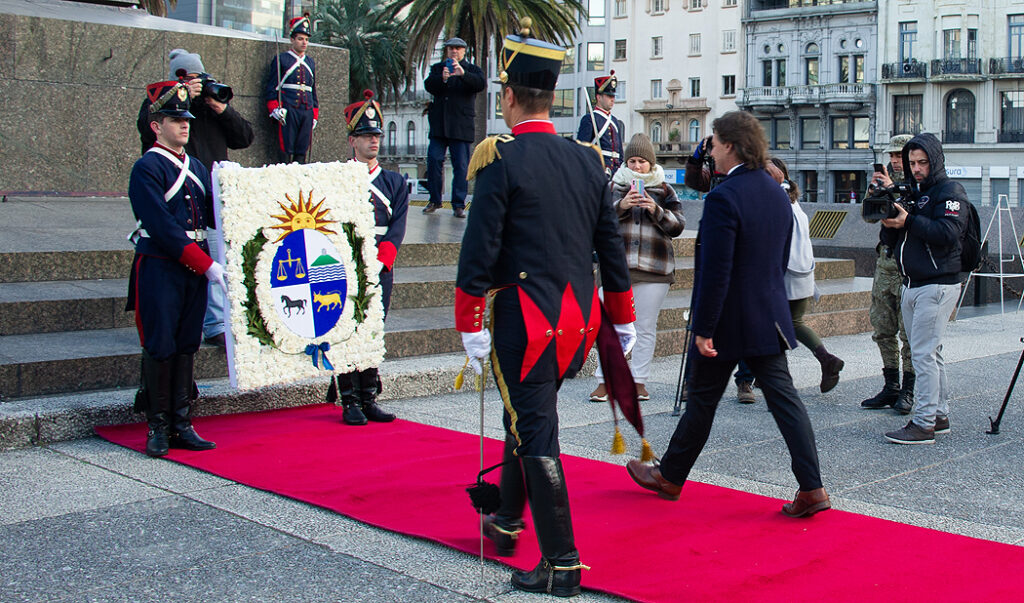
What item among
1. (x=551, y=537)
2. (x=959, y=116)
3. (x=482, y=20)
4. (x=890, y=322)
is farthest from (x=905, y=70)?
(x=551, y=537)

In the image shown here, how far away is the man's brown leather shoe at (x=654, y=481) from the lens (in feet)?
17.7

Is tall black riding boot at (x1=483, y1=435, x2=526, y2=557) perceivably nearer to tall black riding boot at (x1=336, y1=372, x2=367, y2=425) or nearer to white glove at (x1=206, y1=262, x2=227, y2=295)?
white glove at (x1=206, y1=262, x2=227, y2=295)

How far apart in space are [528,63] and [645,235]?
4.01 meters

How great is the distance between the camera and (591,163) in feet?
14.5

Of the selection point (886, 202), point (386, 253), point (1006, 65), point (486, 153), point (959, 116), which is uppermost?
point (1006, 65)

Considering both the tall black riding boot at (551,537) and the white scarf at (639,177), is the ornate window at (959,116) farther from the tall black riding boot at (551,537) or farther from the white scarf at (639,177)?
the tall black riding boot at (551,537)

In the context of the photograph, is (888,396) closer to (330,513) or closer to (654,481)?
(654,481)

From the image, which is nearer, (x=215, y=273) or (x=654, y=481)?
(x=654, y=481)

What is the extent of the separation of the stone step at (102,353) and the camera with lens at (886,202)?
3572mm

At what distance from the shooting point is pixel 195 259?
627 centimetres

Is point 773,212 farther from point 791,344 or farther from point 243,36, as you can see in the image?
point 243,36

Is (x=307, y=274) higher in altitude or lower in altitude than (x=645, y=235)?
lower

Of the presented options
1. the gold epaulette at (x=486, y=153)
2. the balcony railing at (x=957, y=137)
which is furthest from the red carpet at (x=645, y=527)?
the balcony railing at (x=957, y=137)

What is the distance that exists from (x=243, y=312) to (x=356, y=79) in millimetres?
47323
